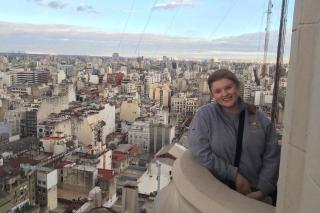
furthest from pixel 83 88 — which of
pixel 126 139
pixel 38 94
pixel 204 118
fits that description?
pixel 204 118

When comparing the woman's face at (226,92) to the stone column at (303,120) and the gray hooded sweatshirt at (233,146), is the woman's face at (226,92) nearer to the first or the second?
the gray hooded sweatshirt at (233,146)

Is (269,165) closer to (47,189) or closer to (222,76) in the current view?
(222,76)

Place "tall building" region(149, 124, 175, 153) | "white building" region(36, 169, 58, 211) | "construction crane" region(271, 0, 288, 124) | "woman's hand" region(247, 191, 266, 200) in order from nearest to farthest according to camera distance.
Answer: "woman's hand" region(247, 191, 266, 200), "construction crane" region(271, 0, 288, 124), "white building" region(36, 169, 58, 211), "tall building" region(149, 124, 175, 153)

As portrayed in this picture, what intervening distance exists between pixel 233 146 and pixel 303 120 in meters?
0.35

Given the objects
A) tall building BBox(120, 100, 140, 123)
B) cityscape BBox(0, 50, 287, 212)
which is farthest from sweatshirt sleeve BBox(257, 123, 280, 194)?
tall building BBox(120, 100, 140, 123)

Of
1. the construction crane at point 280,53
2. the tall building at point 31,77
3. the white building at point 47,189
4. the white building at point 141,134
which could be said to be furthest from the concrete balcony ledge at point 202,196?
the tall building at point 31,77

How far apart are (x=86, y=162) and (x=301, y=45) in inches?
340

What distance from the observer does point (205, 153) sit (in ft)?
2.49

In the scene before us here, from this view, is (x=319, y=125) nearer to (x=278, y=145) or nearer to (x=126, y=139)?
(x=278, y=145)

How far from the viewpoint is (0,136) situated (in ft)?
39.8

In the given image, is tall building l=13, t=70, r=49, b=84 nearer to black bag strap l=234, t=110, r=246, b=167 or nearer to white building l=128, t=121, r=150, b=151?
white building l=128, t=121, r=150, b=151

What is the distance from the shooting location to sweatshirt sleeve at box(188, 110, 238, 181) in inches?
29.5

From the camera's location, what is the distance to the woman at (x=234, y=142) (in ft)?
2.47

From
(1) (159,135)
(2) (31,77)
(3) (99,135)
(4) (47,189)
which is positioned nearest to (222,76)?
(4) (47,189)
